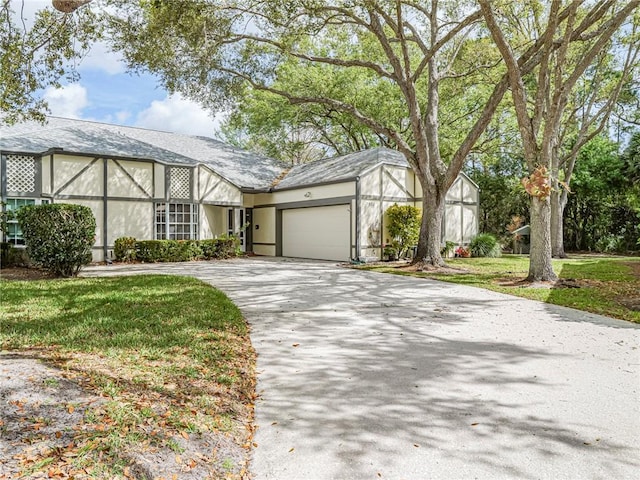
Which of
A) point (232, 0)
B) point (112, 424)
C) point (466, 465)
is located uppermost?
point (232, 0)

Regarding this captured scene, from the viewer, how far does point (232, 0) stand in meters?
11.8

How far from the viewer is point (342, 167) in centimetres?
1883

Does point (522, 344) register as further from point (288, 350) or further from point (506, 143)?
point (506, 143)

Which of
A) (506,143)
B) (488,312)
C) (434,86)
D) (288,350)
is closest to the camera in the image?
(288,350)

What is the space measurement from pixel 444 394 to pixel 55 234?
10019 mm

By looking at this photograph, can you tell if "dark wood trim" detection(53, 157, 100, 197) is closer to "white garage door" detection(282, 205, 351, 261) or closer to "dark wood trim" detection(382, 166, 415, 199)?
"white garage door" detection(282, 205, 351, 261)

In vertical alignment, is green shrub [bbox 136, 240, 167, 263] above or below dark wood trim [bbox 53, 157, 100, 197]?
below

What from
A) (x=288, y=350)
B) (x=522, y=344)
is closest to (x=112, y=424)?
(x=288, y=350)

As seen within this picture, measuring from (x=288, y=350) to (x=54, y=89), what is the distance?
927 centimetres

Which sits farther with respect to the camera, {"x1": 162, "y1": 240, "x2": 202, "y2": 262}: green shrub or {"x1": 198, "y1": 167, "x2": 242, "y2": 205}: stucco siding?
{"x1": 198, "y1": 167, "x2": 242, "y2": 205}: stucco siding

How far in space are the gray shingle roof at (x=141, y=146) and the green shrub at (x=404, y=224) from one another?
7234 millimetres

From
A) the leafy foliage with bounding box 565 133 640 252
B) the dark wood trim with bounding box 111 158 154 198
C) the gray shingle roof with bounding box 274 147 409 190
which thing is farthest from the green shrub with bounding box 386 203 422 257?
the leafy foliage with bounding box 565 133 640 252

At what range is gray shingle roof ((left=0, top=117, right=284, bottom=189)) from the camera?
52.4ft

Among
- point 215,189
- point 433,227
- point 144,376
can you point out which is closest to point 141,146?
point 215,189
